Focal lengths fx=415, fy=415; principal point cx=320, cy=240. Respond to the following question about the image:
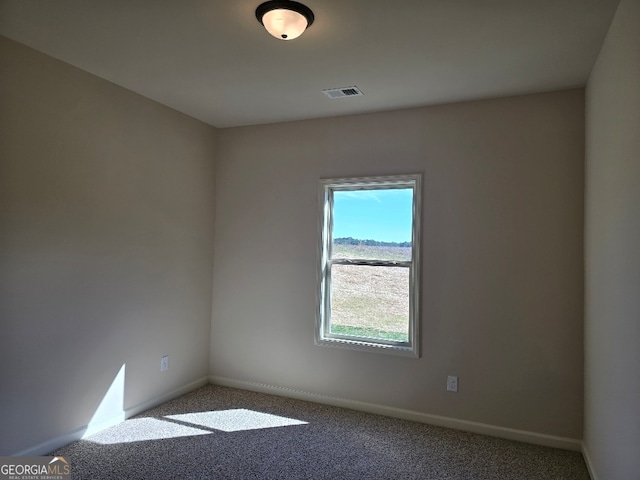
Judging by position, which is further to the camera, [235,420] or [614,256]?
[235,420]

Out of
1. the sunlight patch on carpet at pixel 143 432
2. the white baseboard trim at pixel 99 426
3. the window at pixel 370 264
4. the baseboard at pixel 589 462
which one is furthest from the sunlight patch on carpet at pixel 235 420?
the baseboard at pixel 589 462

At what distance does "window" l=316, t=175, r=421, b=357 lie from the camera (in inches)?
139

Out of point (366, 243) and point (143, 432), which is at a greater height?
point (366, 243)

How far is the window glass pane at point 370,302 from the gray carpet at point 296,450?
709 millimetres

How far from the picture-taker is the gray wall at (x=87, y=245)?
8.37 feet

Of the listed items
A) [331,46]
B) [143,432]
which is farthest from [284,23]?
[143,432]

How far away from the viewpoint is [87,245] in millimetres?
2994

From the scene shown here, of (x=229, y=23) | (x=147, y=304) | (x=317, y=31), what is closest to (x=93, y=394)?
(x=147, y=304)

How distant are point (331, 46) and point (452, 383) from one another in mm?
2620

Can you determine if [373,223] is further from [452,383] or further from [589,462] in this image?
[589,462]

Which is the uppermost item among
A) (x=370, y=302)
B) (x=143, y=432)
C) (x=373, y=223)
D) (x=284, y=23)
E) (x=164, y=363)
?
(x=284, y=23)

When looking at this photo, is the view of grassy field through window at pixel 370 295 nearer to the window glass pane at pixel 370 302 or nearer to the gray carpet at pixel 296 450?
the window glass pane at pixel 370 302

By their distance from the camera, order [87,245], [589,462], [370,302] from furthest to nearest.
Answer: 1. [370,302]
2. [87,245]
3. [589,462]

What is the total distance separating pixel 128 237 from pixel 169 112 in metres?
1.19
